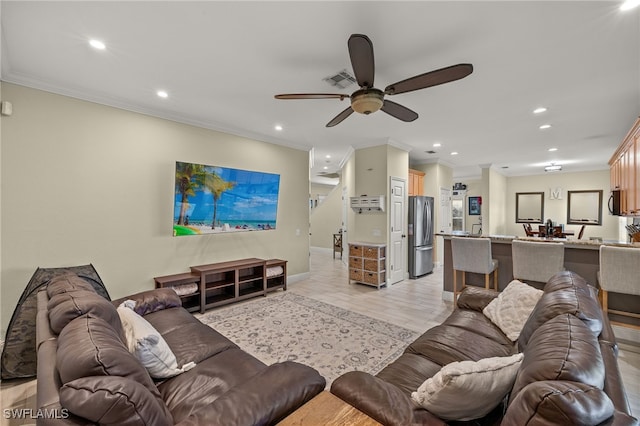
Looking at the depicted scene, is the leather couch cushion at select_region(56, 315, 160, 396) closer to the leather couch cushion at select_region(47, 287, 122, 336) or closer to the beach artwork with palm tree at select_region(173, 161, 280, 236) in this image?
the leather couch cushion at select_region(47, 287, 122, 336)

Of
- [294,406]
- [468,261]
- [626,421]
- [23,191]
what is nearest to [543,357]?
[626,421]

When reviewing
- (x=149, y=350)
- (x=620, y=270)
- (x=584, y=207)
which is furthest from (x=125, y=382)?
(x=584, y=207)

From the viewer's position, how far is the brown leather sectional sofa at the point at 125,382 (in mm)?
874

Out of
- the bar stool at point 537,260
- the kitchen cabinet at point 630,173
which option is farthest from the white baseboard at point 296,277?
the kitchen cabinet at point 630,173

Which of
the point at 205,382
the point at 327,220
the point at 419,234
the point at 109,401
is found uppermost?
the point at 327,220

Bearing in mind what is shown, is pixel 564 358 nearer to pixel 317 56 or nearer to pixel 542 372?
pixel 542 372

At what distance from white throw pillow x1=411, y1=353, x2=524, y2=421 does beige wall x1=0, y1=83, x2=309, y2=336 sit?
374 cm

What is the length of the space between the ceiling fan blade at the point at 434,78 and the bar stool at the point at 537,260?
8.08ft

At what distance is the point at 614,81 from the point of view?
2869 mm

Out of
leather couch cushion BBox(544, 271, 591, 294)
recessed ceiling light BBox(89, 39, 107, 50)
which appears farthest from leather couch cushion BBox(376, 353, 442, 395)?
recessed ceiling light BBox(89, 39, 107, 50)

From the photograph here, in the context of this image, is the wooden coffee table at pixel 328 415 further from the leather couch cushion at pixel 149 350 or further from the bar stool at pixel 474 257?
the bar stool at pixel 474 257

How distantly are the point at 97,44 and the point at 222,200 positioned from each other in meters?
2.36

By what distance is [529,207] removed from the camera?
31.4 ft

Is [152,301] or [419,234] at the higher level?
[419,234]
